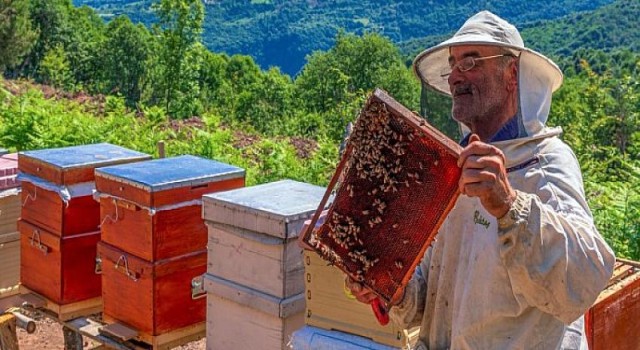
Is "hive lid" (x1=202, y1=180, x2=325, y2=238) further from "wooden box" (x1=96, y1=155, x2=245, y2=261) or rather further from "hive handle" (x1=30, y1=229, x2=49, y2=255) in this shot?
"hive handle" (x1=30, y1=229, x2=49, y2=255)

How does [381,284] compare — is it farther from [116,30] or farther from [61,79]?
[116,30]

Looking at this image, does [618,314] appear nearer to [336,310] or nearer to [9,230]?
[336,310]

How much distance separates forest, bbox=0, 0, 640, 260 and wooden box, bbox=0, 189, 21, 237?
9.57ft

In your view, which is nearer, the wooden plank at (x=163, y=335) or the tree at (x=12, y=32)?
the wooden plank at (x=163, y=335)

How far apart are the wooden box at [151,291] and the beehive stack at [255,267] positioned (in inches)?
8.1

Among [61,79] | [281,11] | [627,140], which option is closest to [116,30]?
[61,79]

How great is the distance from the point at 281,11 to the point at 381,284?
492ft

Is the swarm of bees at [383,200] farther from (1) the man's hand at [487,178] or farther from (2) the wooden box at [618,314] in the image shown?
(2) the wooden box at [618,314]

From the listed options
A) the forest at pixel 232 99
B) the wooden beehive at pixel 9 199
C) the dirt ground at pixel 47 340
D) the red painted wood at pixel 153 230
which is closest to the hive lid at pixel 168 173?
the red painted wood at pixel 153 230

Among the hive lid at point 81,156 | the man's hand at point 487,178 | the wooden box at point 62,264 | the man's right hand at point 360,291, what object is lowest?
the wooden box at point 62,264

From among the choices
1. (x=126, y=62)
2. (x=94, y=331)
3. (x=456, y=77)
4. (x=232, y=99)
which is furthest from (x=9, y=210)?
(x=126, y=62)

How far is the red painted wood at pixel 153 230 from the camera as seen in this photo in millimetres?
3670

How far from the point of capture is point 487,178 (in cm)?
160

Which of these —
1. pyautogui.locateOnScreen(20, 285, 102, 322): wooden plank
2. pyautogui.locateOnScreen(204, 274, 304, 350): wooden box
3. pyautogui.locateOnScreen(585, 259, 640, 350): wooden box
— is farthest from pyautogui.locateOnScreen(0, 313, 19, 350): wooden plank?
pyautogui.locateOnScreen(585, 259, 640, 350): wooden box
